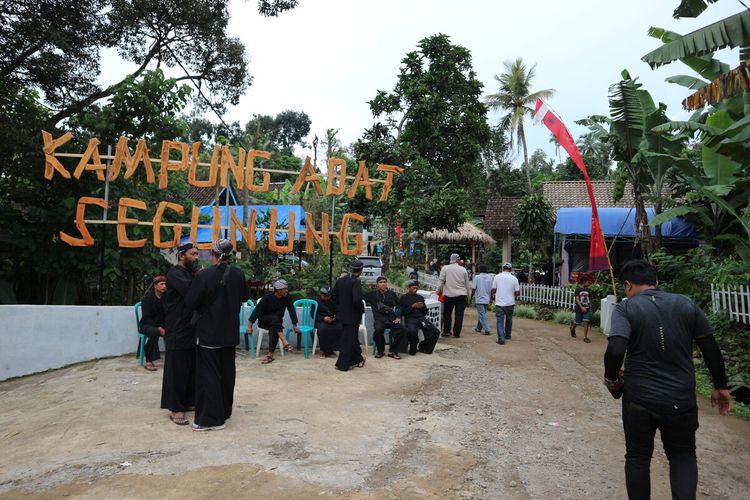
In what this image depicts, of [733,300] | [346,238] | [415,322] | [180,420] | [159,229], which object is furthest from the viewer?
[346,238]

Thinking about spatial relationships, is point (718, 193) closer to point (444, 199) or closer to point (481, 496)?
point (444, 199)

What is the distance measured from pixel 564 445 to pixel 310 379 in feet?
11.6

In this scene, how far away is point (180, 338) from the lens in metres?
5.64

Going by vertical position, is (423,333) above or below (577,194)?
below

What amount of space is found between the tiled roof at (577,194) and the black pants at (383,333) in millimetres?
11749

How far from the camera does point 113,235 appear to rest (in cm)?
1016

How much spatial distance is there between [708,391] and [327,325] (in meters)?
5.83

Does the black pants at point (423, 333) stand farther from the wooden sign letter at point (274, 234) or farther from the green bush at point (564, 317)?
the green bush at point (564, 317)

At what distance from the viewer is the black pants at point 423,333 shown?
9.25 metres

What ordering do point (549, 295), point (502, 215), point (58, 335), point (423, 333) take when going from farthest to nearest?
point (502, 215), point (549, 295), point (423, 333), point (58, 335)

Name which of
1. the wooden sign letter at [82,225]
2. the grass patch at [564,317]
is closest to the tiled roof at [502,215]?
the grass patch at [564,317]

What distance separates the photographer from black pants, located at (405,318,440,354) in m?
9.25

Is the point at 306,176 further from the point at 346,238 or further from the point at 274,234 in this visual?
the point at 346,238

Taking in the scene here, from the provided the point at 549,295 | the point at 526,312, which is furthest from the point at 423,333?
the point at 549,295
